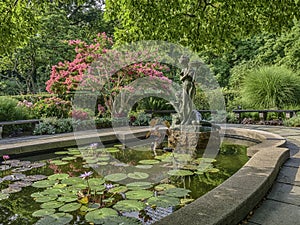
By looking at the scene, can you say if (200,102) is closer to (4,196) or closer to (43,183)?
(43,183)

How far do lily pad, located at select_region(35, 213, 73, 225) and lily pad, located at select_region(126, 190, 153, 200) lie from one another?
663 millimetres

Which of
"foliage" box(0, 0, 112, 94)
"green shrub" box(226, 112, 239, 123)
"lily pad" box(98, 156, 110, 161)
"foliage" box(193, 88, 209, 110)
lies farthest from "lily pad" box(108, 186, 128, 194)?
"foliage" box(0, 0, 112, 94)

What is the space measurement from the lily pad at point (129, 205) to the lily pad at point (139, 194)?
5.1 inches

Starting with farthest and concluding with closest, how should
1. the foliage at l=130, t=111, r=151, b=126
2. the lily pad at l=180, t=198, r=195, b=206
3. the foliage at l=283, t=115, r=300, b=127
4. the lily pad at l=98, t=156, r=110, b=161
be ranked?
1. the foliage at l=130, t=111, r=151, b=126
2. the foliage at l=283, t=115, r=300, b=127
3. the lily pad at l=98, t=156, r=110, b=161
4. the lily pad at l=180, t=198, r=195, b=206

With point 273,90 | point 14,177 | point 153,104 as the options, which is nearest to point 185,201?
point 14,177

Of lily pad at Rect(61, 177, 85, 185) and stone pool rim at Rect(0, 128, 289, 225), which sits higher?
stone pool rim at Rect(0, 128, 289, 225)

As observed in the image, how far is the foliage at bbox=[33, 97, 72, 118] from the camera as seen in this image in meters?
9.59

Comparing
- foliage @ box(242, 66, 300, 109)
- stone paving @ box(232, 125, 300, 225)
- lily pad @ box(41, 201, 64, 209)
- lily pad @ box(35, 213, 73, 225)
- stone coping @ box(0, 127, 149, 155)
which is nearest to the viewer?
stone paving @ box(232, 125, 300, 225)

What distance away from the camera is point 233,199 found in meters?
2.30

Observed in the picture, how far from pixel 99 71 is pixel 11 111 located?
3.14 meters

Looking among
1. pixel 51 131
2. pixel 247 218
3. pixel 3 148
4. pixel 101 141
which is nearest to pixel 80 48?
pixel 51 131

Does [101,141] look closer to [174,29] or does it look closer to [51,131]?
[51,131]

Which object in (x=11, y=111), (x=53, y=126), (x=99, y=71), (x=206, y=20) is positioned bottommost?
(x=53, y=126)

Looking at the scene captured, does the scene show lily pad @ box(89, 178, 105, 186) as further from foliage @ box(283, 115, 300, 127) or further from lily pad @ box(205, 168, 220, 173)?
foliage @ box(283, 115, 300, 127)
